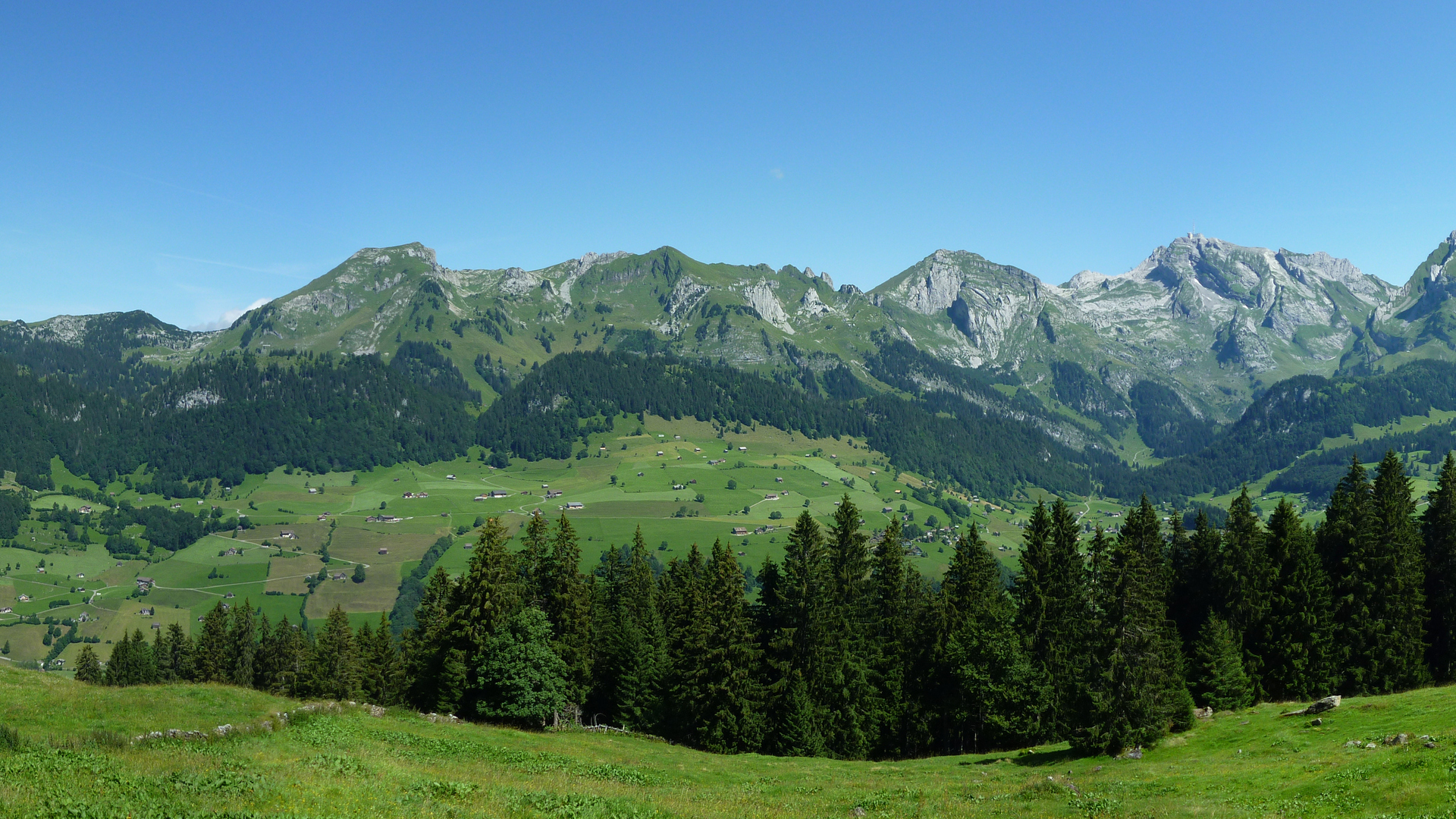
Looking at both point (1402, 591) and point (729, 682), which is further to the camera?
point (1402, 591)

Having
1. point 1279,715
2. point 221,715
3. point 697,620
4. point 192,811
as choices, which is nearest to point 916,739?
point 697,620

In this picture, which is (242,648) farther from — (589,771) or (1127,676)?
(1127,676)

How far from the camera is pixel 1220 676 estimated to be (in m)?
63.8

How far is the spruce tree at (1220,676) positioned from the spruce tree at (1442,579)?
60.2ft

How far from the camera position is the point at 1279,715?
5553cm

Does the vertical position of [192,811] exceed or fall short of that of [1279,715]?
it exceeds it

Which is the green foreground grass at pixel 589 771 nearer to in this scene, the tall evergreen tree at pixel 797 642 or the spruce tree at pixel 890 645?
the tall evergreen tree at pixel 797 642

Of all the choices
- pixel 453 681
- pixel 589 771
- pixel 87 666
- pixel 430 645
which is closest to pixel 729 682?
pixel 453 681

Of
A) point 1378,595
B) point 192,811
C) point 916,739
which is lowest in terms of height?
point 916,739

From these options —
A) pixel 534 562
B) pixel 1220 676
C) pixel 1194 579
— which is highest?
pixel 534 562

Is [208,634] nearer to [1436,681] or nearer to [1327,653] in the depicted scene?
[1327,653]

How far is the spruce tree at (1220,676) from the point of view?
6384 centimetres

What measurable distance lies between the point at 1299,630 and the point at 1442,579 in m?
14.5

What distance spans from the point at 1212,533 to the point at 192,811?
84.5 meters
